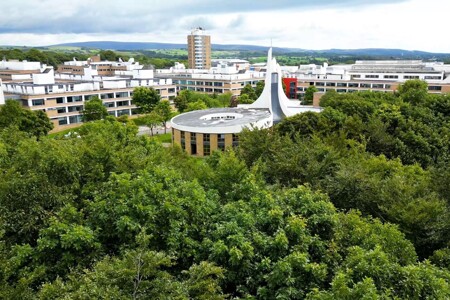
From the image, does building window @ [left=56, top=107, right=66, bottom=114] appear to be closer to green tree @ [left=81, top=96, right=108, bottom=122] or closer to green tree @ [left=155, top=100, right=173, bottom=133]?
green tree @ [left=81, top=96, right=108, bottom=122]

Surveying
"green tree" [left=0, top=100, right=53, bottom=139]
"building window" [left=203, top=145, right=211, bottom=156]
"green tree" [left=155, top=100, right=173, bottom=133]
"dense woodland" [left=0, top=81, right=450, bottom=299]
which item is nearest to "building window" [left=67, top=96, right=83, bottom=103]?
"green tree" [left=155, top=100, right=173, bottom=133]

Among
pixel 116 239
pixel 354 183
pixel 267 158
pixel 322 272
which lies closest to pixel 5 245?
pixel 116 239

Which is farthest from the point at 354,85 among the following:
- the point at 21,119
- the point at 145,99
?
the point at 21,119

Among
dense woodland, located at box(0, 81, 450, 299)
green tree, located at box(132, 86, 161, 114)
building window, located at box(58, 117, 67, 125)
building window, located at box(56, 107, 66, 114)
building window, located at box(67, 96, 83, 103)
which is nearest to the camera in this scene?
dense woodland, located at box(0, 81, 450, 299)

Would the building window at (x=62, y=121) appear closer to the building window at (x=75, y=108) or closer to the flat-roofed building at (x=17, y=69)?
the building window at (x=75, y=108)

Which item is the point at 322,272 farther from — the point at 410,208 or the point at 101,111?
the point at 101,111

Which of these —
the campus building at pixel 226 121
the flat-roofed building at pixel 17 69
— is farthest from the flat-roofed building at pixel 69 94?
the campus building at pixel 226 121
